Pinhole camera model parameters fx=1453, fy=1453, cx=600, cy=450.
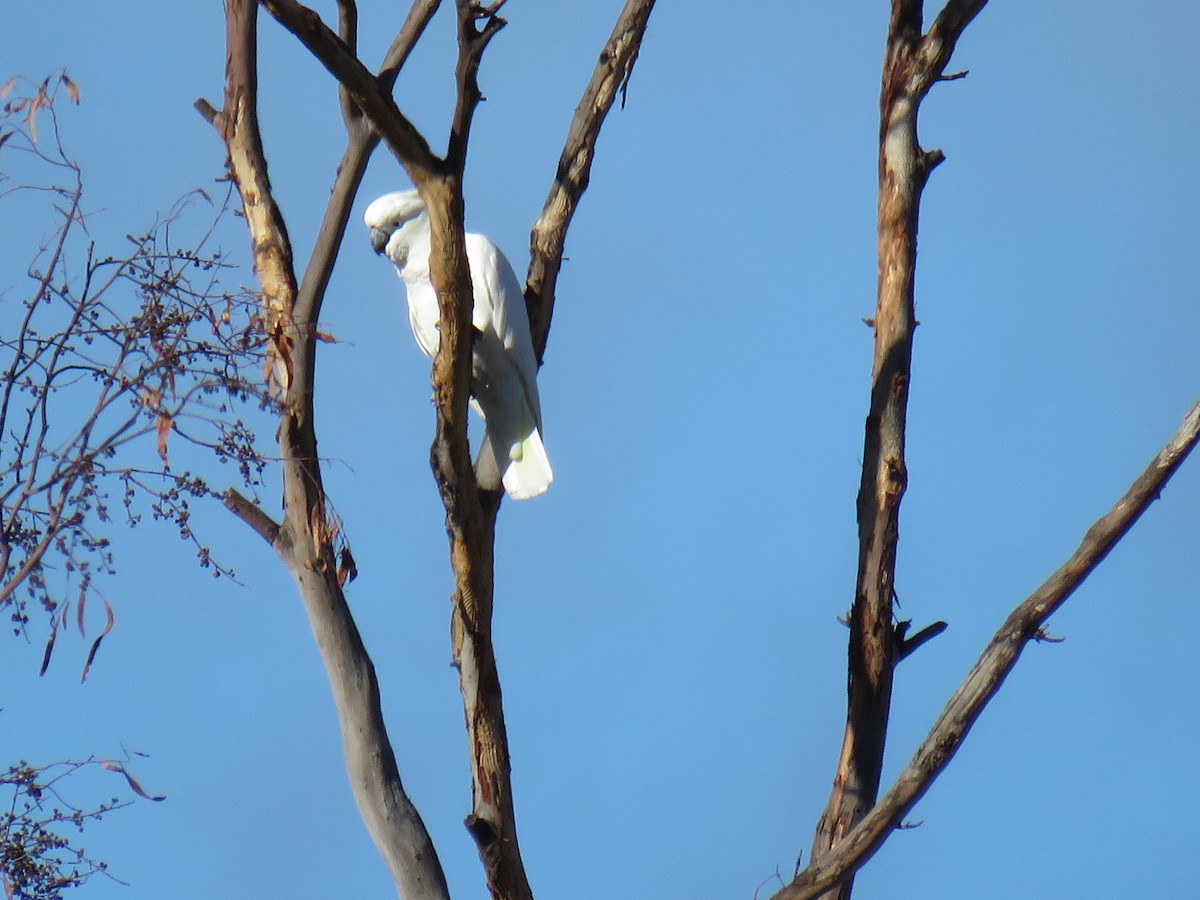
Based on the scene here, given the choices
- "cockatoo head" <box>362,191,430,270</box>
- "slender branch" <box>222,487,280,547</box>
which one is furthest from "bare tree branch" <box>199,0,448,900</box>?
"cockatoo head" <box>362,191,430,270</box>

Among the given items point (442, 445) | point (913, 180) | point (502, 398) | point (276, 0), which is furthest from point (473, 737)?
point (913, 180)

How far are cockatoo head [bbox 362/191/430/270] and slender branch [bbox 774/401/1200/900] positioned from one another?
153 cm

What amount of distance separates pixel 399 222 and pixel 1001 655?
5.29 ft

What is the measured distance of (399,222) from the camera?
3.20m

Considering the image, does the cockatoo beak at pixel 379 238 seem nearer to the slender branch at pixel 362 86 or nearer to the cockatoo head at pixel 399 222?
the cockatoo head at pixel 399 222

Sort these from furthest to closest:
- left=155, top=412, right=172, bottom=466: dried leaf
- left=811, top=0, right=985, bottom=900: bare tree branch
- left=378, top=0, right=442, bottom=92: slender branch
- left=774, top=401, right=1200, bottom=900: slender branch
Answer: left=378, top=0, right=442, bottom=92: slender branch
left=811, top=0, right=985, bottom=900: bare tree branch
left=774, top=401, right=1200, bottom=900: slender branch
left=155, top=412, right=172, bottom=466: dried leaf

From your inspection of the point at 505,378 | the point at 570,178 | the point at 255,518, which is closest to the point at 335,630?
the point at 255,518

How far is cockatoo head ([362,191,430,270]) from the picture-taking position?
318 cm

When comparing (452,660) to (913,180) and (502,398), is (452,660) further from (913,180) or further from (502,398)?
(913,180)

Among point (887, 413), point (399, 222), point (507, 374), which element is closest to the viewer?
point (887, 413)

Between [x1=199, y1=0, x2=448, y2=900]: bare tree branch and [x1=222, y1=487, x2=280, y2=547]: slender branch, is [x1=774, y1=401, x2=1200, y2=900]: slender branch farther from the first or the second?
[x1=222, y1=487, x2=280, y2=547]: slender branch

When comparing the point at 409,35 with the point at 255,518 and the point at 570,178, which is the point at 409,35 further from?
the point at 255,518

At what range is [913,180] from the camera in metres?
2.81

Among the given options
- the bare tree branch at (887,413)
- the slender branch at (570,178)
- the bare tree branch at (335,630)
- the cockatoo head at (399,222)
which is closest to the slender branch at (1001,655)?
the bare tree branch at (887,413)
